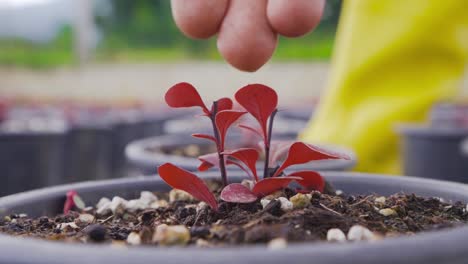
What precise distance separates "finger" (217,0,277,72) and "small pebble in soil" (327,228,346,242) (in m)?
0.22

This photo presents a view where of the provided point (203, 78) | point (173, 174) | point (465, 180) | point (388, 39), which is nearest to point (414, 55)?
point (388, 39)

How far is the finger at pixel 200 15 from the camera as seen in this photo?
77 centimetres

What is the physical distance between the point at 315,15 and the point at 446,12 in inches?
76.3

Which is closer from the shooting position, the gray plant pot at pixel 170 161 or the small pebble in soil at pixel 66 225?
the small pebble in soil at pixel 66 225

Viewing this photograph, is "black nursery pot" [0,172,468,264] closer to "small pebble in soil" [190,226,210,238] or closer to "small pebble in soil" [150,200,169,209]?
"small pebble in soil" [190,226,210,238]

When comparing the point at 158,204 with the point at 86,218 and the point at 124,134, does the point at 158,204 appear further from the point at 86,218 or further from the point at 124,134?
the point at 124,134

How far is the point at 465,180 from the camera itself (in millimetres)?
2482

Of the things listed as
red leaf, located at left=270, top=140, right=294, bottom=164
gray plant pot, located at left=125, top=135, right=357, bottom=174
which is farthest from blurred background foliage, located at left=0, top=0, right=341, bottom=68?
red leaf, located at left=270, top=140, right=294, bottom=164

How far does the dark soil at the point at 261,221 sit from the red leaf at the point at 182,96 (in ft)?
0.47

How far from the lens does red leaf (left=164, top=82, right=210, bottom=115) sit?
830 mm

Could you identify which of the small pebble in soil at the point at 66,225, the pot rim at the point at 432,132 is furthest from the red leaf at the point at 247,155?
the pot rim at the point at 432,132

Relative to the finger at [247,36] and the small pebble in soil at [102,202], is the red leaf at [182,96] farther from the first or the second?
the small pebble in soil at [102,202]

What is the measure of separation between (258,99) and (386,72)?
1962 millimetres

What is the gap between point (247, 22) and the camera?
75 centimetres
